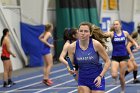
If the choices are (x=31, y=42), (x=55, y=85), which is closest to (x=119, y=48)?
(x=55, y=85)

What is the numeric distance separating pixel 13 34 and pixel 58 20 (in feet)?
11.9

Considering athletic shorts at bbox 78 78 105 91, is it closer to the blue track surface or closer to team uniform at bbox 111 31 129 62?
team uniform at bbox 111 31 129 62

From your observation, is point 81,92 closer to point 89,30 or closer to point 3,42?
point 89,30

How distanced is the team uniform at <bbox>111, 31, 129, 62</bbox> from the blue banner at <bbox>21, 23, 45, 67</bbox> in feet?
27.8

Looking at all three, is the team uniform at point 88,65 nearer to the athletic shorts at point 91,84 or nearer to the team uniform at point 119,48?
the athletic shorts at point 91,84

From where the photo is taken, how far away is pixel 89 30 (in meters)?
6.46

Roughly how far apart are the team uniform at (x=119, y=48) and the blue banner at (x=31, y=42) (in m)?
8.48

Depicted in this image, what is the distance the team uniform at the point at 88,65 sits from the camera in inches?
256

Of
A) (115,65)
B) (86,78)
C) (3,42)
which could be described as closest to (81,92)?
(86,78)

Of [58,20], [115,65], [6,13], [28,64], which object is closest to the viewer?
[115,65]

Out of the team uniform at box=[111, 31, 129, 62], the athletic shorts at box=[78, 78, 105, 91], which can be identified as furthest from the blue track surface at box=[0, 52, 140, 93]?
the athletic shorts at box=[78, 78, 105, 91]

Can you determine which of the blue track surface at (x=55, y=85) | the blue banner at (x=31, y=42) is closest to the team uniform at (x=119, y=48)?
the blue track surface at (x=55, y=85)

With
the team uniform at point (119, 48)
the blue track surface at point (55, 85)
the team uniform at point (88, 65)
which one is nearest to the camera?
the team uniform at point (88, 65)

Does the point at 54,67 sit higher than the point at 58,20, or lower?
lower
